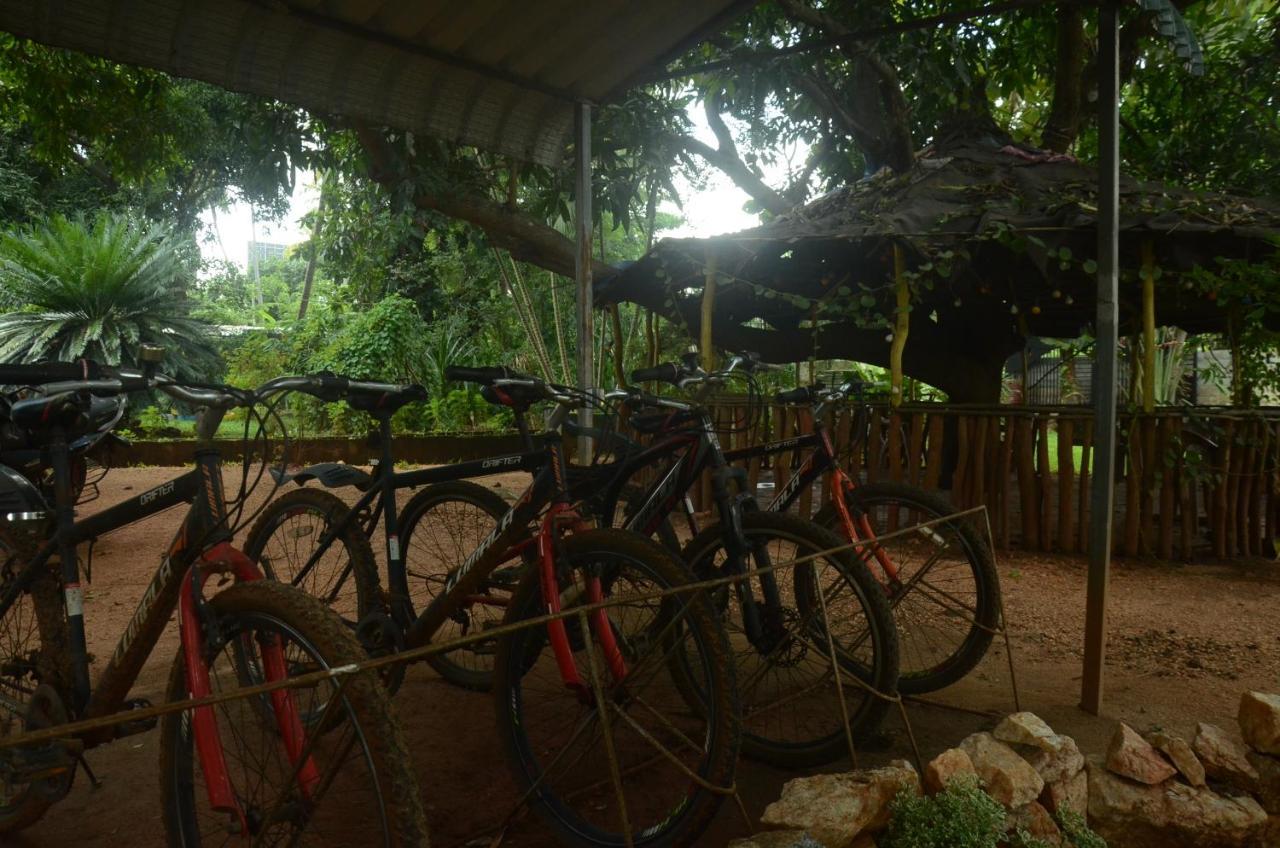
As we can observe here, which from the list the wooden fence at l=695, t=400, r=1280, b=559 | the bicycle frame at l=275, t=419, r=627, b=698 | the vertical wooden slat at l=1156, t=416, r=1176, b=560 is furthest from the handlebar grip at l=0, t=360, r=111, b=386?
the vertical wooden slat at l=1156, t=416, r=1176, b=560

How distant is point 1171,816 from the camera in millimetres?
2332

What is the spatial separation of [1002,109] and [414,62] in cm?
1097

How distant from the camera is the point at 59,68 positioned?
6.55 m

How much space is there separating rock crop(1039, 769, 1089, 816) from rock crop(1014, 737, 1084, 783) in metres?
0.01

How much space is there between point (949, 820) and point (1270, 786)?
1152 mm

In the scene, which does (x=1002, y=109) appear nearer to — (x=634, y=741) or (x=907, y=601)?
(x=907, y=601)

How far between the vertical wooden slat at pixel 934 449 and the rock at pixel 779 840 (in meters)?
4.28

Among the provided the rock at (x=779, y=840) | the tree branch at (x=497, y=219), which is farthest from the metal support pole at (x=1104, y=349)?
the tree branch at (x=497, y=219)

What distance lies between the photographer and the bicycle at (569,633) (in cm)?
203

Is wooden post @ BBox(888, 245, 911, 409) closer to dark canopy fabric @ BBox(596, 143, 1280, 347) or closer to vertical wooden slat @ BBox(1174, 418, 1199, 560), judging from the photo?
dark canopy fabric @ BBox(596, 143, 1280, 347)

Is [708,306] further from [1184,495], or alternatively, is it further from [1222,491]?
[1222,491]

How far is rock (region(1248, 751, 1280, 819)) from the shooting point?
245cm

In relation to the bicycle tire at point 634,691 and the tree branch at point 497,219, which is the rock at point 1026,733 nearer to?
the bicycle tire at point 634,691

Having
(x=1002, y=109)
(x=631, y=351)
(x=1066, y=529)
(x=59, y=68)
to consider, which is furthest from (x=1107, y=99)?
(x=1002, y=109)
